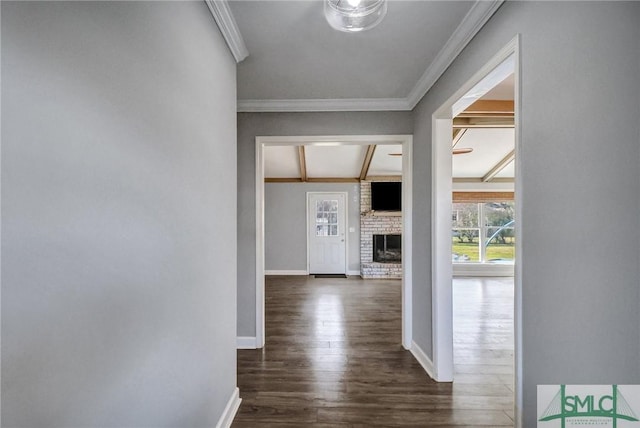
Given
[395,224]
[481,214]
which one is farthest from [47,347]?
[481,214]

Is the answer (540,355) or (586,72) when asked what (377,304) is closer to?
(540,355)

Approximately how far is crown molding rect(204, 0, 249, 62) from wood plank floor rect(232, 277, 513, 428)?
Answer: 242 cm

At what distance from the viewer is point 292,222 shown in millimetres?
7516

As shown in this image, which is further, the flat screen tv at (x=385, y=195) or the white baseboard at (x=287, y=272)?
the white baseboard at (x=287, y=272)

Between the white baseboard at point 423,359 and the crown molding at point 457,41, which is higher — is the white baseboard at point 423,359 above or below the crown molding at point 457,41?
below

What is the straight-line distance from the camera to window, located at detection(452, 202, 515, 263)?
24.3ft

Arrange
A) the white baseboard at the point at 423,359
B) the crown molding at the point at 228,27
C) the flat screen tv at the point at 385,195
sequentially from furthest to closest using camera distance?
the flat screen tv at the point at 385,195 → the white baseboard at the point at 423,359 → the crown molding at the point at 228,27

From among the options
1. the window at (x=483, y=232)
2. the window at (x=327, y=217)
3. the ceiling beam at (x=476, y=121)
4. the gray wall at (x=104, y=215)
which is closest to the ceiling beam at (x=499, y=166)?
the window at (x=483, y=232)

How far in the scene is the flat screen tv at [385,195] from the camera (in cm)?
715

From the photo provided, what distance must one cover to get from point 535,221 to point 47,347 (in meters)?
1.72

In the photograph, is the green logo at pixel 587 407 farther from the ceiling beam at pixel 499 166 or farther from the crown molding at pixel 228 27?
the ceiling beam at pixel 499 166

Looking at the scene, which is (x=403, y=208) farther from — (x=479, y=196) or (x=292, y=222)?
(x=479, y=196)

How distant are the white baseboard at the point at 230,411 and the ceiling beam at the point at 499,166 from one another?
250 inches

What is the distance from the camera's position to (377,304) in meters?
4.81
